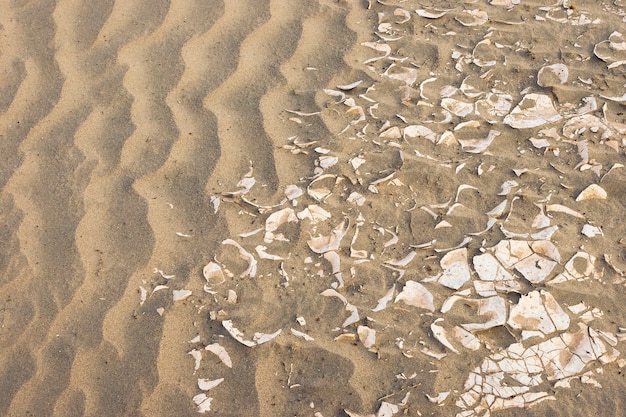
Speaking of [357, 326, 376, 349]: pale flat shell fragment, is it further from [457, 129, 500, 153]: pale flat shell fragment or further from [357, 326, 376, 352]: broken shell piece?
[457, 129, 500, 153]: pale flat shell fragment

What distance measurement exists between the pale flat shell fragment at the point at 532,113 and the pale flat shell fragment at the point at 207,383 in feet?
4.10

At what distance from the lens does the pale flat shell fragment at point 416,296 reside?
73.7 inches

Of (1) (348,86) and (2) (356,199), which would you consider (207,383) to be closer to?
(2) (356,199)

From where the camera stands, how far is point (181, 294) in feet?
6.20

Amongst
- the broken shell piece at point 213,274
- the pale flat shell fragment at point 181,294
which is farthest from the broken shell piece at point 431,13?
the pale flat shell fragment at point 181,294

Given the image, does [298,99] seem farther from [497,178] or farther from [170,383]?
[170,383]

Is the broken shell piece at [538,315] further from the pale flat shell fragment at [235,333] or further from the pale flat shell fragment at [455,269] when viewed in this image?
Answer: the pale flat shell fragment at [235,333]

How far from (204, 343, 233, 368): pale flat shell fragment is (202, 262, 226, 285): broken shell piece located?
191 mm

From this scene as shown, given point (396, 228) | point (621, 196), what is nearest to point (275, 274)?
point (396, 228)

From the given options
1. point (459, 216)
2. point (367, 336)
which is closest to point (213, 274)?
point (367, 336)

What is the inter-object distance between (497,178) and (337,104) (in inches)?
23.0

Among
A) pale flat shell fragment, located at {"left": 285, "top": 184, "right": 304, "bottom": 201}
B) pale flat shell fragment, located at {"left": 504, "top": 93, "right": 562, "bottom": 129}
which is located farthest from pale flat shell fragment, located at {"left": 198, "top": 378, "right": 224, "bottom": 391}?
→ pale flat shell fragment, located at {"left": 504, "top": 93, "right": 562, "bottom": 129}

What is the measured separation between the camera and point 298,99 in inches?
96.7

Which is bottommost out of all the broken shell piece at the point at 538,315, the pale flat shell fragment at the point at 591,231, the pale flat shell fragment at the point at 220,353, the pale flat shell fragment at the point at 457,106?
the pale flat shell fragment at the point at 591,231
